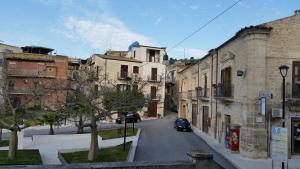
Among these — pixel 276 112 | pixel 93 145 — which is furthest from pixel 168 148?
pixel 276 112

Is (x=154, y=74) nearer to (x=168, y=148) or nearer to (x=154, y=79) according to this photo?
(x=154, y=79)

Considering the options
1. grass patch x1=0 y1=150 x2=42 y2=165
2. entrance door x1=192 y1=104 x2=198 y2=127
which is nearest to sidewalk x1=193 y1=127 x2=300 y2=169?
grass patch x1=0 y1=150 x2=42 y2=165

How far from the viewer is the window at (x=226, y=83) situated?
21.3 m

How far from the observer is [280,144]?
1221cm

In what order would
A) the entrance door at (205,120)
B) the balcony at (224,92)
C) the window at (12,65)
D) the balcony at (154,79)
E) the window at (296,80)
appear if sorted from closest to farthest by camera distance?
the window at (296,80) → the balcony at (224,92) → the entrance door at (205,120) → the window at (12,65) → the balcony at (154,79)

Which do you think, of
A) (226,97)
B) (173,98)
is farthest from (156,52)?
(226,97)

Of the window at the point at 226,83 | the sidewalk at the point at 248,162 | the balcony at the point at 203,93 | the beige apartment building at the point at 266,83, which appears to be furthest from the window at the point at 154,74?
the beige apartment building at the point at 266,83

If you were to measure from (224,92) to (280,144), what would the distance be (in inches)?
392

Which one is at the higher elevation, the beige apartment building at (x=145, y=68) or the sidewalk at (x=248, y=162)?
the beige apartment building at (x=145, y=68)

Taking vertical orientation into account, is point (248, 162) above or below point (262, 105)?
below

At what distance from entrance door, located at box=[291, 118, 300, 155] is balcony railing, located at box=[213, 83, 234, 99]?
4.53 m

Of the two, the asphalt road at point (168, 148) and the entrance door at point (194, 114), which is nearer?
the asphalt road at point (168, 148)

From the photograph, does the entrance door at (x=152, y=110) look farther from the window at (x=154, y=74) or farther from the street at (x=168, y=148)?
the street at (x=168, y=148)

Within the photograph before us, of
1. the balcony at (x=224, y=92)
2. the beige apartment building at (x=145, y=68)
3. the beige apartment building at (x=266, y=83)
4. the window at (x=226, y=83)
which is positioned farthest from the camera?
the beige apartment building at (x=145, y=68)
